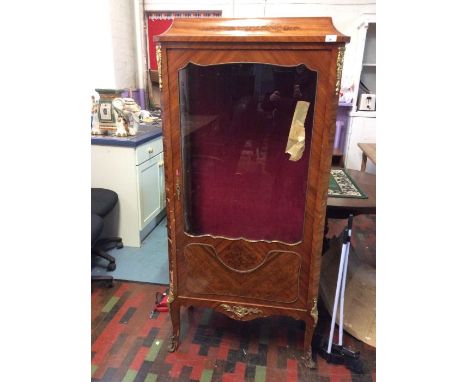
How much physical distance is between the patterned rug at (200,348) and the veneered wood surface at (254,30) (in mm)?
1424

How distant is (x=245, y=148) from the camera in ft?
4.72

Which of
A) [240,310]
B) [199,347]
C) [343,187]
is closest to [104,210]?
[199,347]

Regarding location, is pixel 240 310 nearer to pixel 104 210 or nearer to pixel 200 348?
pixel 200 348

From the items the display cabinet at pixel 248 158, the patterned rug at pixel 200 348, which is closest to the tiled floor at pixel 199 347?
the patterned rug at pixel 200 348

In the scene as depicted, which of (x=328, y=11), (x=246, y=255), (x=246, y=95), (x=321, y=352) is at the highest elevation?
(x=328, y=11)

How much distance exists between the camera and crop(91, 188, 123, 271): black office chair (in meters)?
2.25

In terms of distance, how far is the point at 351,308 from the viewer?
6.08ft

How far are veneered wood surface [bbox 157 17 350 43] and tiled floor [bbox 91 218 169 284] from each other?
157 cm

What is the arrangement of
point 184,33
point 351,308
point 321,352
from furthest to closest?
point 351,308, point 321,352, point 184,33

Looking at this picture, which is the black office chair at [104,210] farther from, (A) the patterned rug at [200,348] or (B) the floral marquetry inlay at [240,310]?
(B) the floral marquetry inlay at [240,310]
